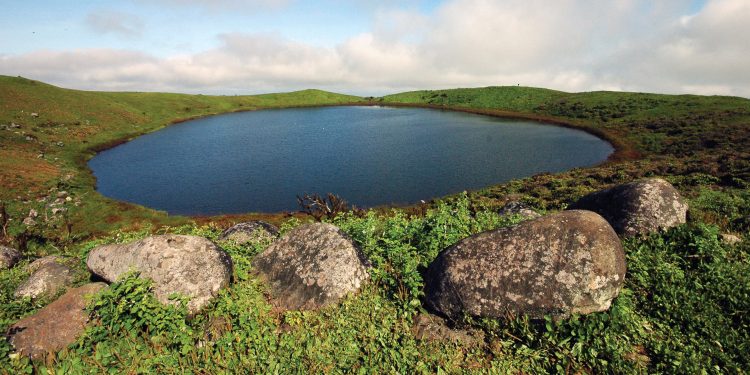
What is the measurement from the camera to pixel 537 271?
27.7ft

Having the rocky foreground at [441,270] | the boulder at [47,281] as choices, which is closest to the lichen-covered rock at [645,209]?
the rocky foreground at [441,270]

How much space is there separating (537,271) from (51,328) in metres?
13.1

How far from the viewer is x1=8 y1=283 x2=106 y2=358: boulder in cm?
842

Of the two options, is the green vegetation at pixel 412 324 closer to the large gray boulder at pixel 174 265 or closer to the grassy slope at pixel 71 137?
the large gray boulder at pixel 174 265

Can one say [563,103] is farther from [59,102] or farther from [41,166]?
[59,102]

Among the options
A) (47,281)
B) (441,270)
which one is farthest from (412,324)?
(47,281)

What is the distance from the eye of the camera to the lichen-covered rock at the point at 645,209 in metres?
11.5

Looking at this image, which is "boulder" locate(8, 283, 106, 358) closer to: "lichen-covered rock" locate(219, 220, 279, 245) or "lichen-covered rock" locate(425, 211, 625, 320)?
"lichen-covered rock" locate(219, 220, 279, 245)

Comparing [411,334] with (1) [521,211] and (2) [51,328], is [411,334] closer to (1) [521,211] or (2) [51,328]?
(2) [51,328]

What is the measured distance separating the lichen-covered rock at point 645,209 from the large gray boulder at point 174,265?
45.8 ft

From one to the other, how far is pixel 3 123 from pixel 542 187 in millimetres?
104290

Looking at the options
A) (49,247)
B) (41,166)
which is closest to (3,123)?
(41,166)

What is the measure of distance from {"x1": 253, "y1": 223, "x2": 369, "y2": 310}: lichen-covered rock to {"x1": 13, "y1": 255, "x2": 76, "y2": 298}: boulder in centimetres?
727

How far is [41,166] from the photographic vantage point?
5075 centimetres
